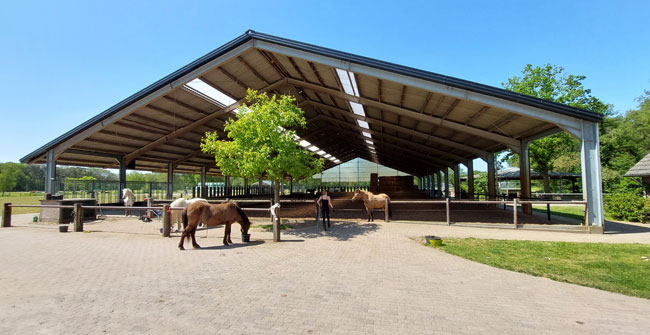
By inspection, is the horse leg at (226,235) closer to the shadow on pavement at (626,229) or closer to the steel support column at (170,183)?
the shadow on pavement at (626,229)

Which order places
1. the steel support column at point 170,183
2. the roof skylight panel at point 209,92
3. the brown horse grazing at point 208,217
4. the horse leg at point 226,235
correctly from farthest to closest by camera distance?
the steel support column at point 170,183
the roof skylight panel at point 209,92
the horse leg at point 226,235
the brown horse grazing at point 208,217

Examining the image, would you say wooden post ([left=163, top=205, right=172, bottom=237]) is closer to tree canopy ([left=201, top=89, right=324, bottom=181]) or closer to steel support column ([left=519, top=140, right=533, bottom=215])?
tree canopy ([left=201, top=89, right=324, bottom=181])

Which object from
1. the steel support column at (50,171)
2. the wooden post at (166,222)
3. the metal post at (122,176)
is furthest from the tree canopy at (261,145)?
the metal post at (122,176)

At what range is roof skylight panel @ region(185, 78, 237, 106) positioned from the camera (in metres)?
15.0

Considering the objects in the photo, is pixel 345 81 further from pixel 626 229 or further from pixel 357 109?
pixel 626 229

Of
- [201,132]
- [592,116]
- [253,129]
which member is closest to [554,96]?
[592,116]

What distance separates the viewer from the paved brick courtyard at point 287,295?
3.36 m

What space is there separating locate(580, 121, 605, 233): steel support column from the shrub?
5.08m

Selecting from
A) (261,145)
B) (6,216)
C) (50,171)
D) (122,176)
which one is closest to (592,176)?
(261,145)

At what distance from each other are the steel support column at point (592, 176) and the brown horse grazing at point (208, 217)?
12.0 meters

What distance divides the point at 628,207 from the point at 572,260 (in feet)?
35.2

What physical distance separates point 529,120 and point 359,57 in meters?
8.00

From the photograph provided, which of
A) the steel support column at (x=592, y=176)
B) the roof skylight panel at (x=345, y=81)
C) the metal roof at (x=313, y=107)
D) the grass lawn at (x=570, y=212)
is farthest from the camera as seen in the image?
the grass lawn at (x=570, y=212)

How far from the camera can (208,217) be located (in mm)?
8008
